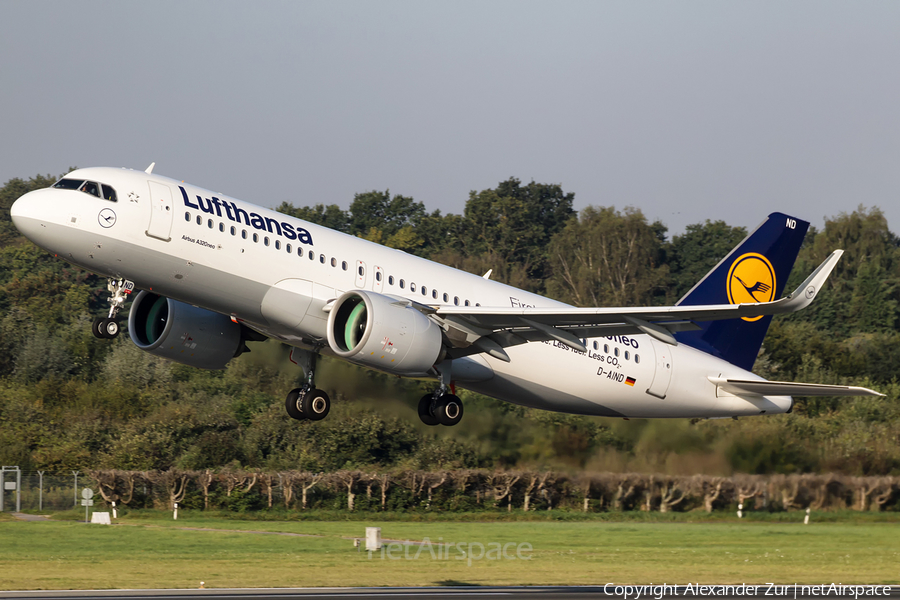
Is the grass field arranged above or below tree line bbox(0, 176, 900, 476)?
below

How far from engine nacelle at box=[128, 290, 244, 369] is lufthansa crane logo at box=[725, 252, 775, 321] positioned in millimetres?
14950

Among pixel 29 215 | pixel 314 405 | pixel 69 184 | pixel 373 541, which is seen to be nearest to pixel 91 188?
pixel 69 184

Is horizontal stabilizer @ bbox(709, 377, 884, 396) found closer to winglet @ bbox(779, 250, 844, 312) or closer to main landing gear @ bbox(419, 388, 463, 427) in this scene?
winglet @ bbox(779, 250, 844, 312)

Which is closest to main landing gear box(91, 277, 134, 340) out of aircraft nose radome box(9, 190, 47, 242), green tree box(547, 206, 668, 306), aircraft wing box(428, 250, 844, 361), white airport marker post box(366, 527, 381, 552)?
aircraft nose radome box(9, 190, 47, 242)

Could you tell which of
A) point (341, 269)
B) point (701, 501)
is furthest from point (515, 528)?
point (341, 269)

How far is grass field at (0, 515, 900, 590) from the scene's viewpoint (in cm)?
3291

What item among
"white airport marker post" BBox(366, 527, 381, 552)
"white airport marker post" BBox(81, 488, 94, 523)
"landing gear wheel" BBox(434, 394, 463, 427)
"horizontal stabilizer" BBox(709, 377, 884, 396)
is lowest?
"white airport marker post" BBox(366, 527, 381, 552)

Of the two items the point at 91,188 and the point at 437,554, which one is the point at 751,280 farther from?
the point at 91,188

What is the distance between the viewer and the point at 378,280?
86.7 ft

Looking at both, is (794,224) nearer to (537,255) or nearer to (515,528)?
(515,528)

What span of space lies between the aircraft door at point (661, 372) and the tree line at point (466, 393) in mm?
3385

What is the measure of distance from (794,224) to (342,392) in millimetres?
15203

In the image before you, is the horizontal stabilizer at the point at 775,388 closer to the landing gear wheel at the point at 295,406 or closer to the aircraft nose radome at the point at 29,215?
the landing gear wheel at the point at 295,406

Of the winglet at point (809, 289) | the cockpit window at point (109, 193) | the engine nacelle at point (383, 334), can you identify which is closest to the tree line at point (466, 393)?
the engine nacelle at point (383, 334)
